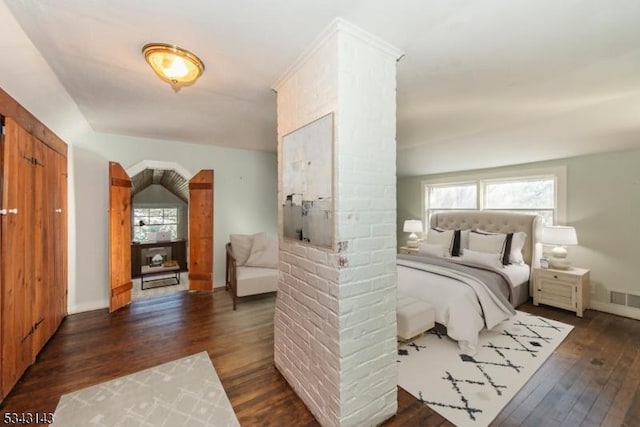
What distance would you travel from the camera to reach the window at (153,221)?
649 centimetres

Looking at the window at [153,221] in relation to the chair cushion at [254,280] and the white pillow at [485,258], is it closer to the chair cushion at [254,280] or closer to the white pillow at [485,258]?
the chair cushion at [254,280]

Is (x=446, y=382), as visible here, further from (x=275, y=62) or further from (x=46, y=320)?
(x=46, y=320)

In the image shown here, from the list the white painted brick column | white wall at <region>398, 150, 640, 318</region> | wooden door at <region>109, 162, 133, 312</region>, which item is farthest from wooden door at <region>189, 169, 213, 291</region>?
white wall at <region>398, 150, 640, 318</region>

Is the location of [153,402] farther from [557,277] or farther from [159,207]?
[159,207]

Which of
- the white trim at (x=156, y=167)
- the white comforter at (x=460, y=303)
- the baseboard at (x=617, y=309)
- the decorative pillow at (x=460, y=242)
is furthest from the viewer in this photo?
the decorative pillow at (x=460, y=242)

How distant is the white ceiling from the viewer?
4.25ft

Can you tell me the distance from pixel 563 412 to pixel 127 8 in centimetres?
343

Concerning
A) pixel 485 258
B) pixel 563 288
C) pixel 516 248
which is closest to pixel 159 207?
pixel 485 258

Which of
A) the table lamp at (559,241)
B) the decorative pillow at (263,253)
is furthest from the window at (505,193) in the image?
the decorative pillow at (263,253)

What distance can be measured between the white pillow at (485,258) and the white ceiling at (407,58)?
1.56 m

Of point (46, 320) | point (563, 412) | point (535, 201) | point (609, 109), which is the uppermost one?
point (609, 109)

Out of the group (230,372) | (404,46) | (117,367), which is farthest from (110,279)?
(404,46)

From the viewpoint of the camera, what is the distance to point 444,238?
4.37m

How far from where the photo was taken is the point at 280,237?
2020 millimetres
